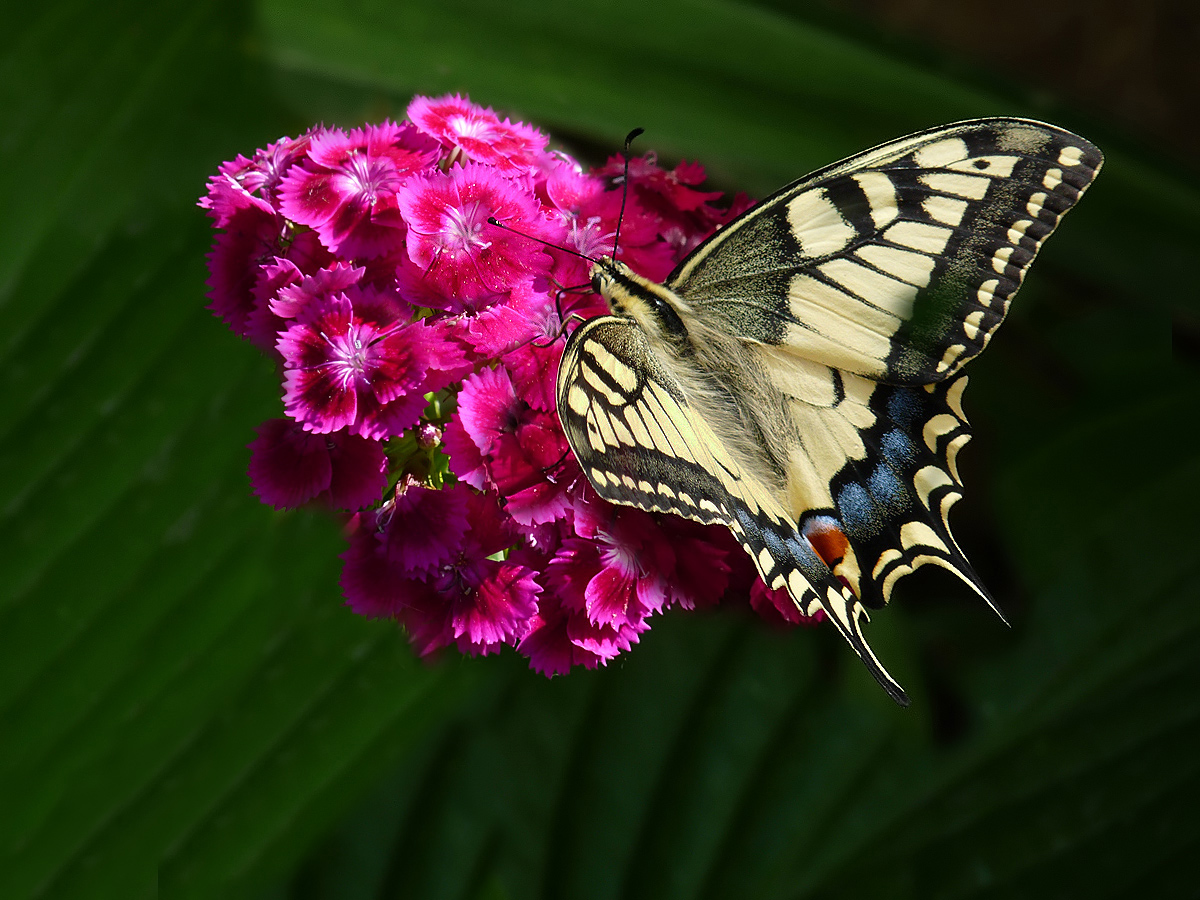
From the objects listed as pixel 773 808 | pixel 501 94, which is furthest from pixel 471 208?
pixel 773 808

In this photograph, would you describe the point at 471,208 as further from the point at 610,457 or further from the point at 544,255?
the point at 610,457

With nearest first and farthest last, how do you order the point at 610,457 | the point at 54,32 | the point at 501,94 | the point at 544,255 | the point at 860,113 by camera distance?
the point at 610,457 < the point at 544,255 < the point at 54,32 < the point at 501,94 < the point at 860,113

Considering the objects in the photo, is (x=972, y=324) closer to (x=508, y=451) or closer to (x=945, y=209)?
(x=945, y=209)

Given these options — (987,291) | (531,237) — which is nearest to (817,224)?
(987,291)

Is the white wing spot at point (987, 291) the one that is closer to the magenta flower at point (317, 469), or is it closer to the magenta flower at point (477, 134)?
the magenta flower at point (477, 134)

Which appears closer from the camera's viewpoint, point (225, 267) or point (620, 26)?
point (225, 267)

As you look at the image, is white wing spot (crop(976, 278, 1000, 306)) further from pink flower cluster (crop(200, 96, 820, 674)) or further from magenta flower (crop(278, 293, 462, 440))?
magenta flower (crop(278, 293, 462, 440))

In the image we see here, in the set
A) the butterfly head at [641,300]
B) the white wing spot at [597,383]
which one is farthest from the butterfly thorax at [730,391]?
the white wing spot at [597,383]

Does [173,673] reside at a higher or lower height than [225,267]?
lower
